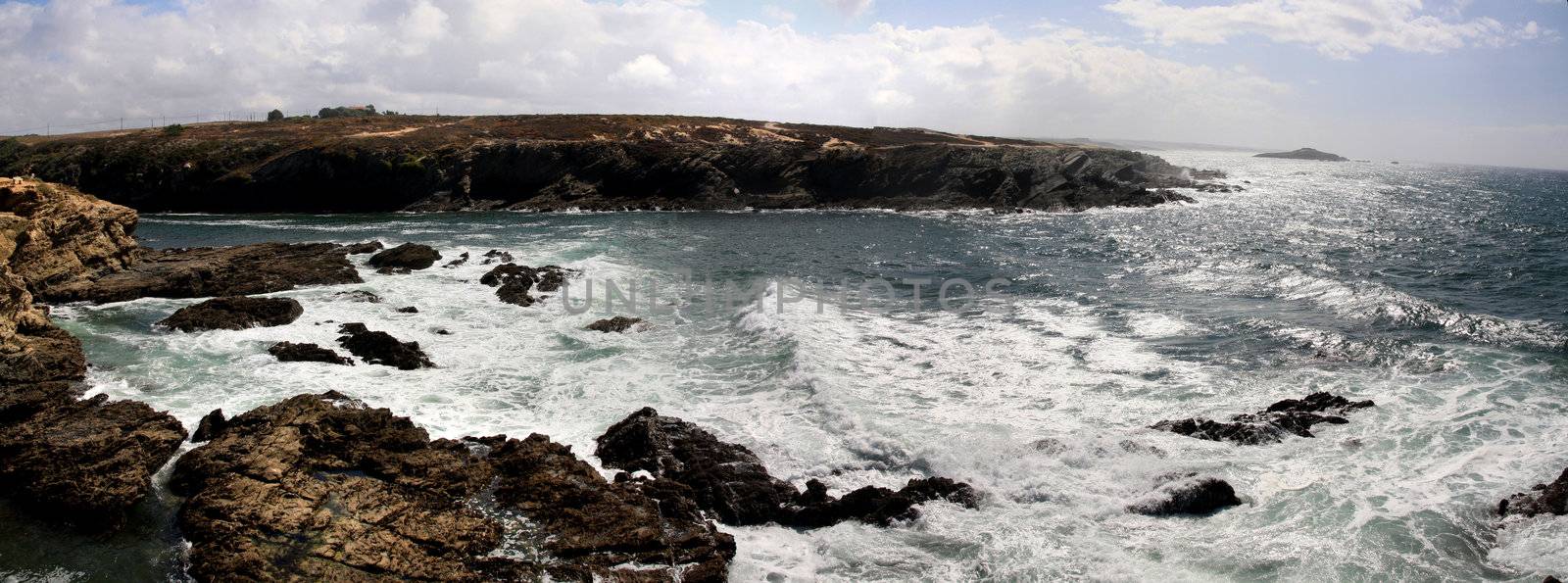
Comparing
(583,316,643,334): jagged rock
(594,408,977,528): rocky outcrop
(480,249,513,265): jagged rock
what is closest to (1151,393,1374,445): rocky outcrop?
(594,408,977,528): rocky outcrop

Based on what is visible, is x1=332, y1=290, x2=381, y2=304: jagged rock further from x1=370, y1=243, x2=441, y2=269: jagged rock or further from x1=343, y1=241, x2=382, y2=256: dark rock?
x1=343, y1=241, x2=382, y2=256: dark rock

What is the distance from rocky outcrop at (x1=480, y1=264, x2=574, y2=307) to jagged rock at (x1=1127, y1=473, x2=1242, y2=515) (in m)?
19.6

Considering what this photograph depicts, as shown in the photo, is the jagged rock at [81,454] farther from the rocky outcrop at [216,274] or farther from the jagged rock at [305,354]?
the rocky outcrop at [216,274]

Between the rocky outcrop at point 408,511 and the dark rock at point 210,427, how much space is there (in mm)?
445

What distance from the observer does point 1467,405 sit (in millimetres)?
15188

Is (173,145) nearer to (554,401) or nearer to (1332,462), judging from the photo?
(554,401)

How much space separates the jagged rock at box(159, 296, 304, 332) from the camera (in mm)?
19531

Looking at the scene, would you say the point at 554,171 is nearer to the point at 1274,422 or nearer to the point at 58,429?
the point at 58,429

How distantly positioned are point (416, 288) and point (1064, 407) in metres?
22.2

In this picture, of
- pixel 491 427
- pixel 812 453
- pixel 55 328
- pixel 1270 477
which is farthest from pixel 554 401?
pixel 1270 477

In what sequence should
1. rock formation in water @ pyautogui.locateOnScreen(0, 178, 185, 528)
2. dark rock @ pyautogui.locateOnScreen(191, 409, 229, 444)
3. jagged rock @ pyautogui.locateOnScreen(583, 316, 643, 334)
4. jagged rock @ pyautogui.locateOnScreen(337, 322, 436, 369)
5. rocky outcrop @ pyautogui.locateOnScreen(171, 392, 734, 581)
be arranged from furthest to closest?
jagged rock @ pyautogui.locateOnScreen(583, 316, 643, 334) → jagged rock @ pyautogui.locateOnScreen(337, 322, 436, 369) → dark rock @ pyautogui.locateOnScreen(191, 409, 229, 444) → rock formation in water @ pyautogui.locateOnScreen(0, 178, 185, 528) → rocky outcrop @ pyautogui.locateOnScreen(171, 392, 734, 581)

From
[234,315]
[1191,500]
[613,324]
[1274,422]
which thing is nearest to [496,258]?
[234,315]

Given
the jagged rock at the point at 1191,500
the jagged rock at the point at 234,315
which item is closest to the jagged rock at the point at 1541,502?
the jagged rock at the point at 1191,500

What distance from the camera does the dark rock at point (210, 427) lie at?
41.3 feet
